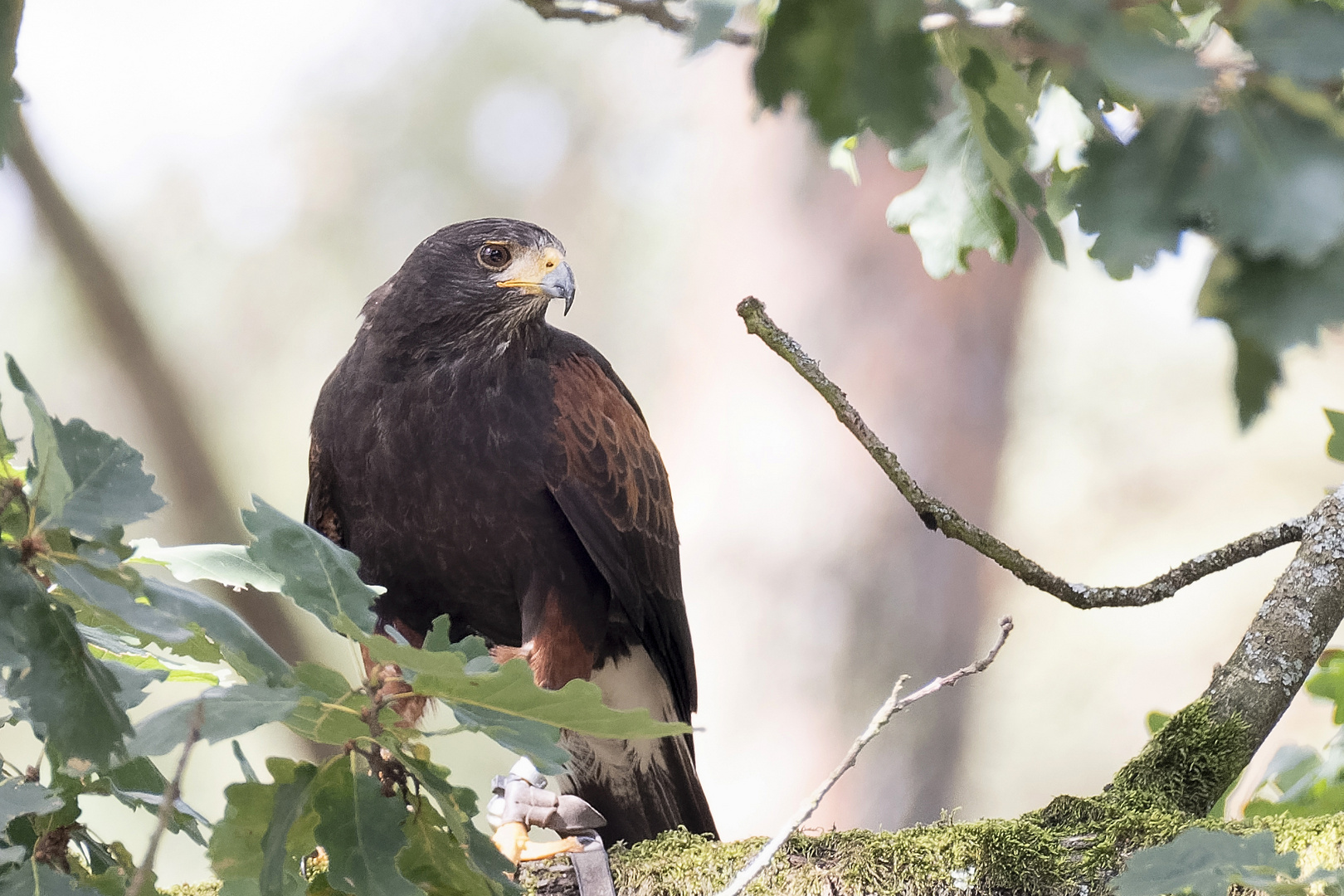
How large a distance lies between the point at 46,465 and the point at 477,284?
1.69 meters

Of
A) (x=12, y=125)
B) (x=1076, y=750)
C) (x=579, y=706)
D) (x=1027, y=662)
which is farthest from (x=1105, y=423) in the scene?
(x=12, y=125)

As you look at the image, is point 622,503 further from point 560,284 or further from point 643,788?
point 643,788

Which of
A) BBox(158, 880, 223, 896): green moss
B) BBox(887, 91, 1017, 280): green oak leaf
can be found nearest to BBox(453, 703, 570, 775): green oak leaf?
BBox(887, 91, 1017, 280): green oak leaf

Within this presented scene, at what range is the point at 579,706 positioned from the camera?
1022 mm

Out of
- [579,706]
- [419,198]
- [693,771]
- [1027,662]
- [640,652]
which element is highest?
[419,198]

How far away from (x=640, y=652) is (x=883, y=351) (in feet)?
7.36

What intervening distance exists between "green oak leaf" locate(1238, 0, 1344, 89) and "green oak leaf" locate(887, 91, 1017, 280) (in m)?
0.85

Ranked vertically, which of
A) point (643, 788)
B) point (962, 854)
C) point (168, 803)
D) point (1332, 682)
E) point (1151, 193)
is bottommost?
point (643, 788)

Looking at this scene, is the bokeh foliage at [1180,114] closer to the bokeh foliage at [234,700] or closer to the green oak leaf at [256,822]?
the bokeh foliage at [234,700]

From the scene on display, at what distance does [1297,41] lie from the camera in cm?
54

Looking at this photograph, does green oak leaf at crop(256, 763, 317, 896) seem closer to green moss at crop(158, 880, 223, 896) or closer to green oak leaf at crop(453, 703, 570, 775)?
green oak leaf at crop(453, 703, 570, 775)

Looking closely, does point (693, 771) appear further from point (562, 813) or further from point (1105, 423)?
point (1105, 423)

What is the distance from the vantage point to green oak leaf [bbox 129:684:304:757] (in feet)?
3.05

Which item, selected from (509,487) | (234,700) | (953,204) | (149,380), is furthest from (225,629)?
(149,380)
